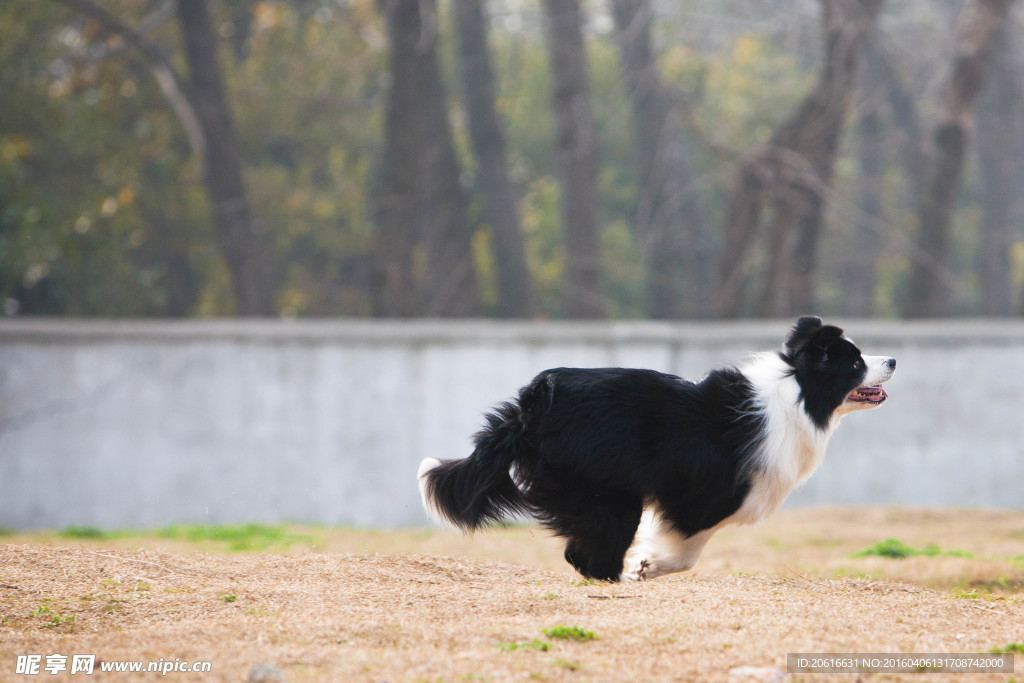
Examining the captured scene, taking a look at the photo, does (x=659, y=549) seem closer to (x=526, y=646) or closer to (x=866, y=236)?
(x=526, y=646)

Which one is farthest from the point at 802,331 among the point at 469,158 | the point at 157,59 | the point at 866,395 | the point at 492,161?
the point at 469,158

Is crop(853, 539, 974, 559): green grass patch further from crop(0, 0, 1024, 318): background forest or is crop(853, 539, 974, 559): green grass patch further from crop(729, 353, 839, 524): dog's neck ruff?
crop(0, 0, 1024, 318): background forest

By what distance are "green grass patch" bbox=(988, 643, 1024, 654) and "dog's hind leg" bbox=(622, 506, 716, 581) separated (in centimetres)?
166

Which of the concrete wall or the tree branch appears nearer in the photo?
the concrete wall

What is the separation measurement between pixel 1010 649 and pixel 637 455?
1.78m

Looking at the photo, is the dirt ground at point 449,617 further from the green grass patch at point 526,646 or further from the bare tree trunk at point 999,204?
the bare tree trunk at point 999,204

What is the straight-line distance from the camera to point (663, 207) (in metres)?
20.1

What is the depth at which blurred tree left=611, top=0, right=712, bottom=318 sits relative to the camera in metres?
18.6

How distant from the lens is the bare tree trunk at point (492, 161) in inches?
754

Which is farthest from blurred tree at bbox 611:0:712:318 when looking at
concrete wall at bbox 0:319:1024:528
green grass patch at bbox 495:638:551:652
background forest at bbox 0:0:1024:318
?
green grass patch at bbox 495:638:551:652

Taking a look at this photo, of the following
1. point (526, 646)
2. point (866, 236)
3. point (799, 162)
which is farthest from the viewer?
point (866, 236)

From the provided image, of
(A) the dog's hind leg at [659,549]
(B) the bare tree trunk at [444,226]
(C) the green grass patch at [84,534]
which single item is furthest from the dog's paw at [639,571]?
(B) the bare tree trunk at [444,226]

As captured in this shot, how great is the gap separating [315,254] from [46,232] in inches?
283

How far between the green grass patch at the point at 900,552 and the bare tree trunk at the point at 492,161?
1135cm
